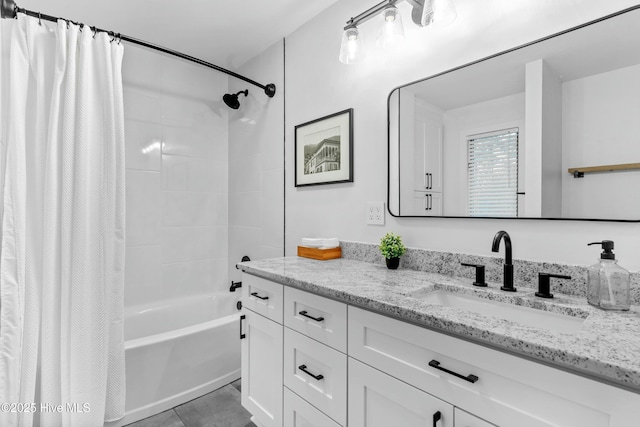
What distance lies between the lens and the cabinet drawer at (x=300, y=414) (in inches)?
43.5

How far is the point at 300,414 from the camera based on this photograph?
3.92ft

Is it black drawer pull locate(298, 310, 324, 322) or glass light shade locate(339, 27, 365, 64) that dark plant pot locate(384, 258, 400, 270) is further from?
glass light shade locate(339, 27, 365, 64)

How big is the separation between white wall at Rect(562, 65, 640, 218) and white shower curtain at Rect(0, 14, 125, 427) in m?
1.97

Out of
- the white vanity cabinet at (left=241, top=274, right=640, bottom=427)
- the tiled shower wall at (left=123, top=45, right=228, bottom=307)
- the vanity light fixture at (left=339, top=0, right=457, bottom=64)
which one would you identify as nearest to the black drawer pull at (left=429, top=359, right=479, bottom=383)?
the white vanity cabinet at (left=241, top=274, right=640, bottom=427)

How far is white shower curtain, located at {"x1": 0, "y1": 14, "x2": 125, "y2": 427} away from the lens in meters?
1.36

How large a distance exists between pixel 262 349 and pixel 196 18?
2.02 meters

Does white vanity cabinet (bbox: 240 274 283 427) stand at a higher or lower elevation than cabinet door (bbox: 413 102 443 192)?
lower

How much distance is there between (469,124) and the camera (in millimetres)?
1268

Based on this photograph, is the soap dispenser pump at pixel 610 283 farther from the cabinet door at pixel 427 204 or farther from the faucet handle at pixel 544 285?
the cabinet door at pixel 427 204

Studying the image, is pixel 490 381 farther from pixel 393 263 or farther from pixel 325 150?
pixel 325 150

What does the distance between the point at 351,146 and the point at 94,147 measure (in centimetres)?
133

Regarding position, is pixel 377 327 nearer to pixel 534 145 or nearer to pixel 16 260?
pixel 534 145

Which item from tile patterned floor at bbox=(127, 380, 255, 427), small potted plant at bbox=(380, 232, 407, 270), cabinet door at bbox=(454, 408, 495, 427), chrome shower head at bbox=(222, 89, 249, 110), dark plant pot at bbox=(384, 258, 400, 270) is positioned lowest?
tile patterned floor at bbox=(127, 380, 255, 427)

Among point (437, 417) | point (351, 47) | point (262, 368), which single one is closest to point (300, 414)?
point (262, 368)
